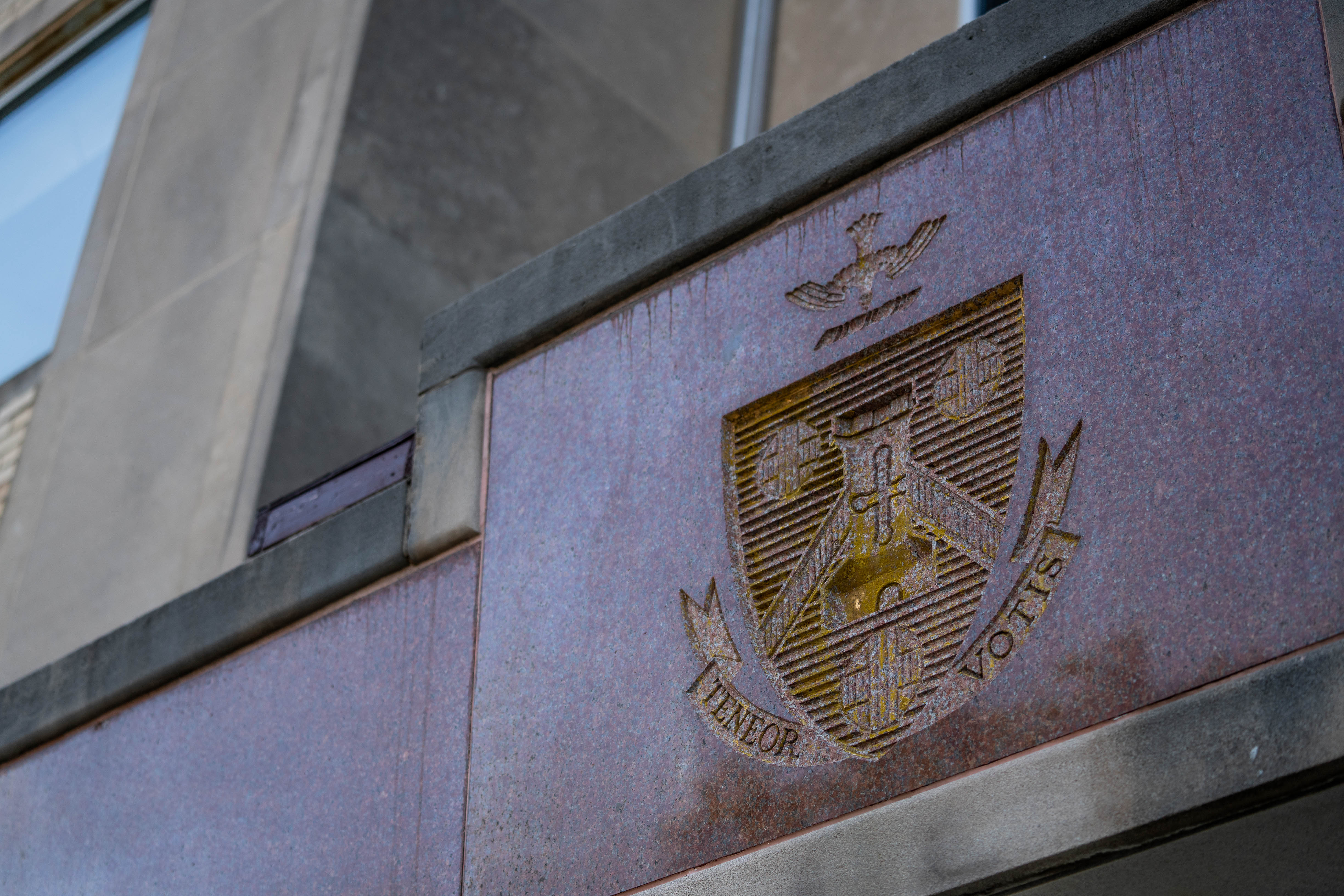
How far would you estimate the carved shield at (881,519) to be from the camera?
13.0ft

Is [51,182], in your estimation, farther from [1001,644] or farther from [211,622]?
[1001,644]

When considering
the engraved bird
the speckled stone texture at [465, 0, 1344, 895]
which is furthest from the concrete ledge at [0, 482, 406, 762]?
the engraved bird

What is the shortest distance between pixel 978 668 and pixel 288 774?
2263 millimetres

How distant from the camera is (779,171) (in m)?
4.80

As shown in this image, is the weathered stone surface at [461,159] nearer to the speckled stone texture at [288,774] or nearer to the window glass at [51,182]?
the speckled stone texture at [288,774]

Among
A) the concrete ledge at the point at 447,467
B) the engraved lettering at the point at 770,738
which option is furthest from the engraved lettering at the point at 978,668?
the concrete ledge at the point at 447,467

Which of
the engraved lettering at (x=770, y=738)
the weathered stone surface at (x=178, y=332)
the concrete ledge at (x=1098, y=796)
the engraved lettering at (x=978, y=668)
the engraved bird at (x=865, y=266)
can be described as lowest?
the concrete ledge at (x=1098, y=796)

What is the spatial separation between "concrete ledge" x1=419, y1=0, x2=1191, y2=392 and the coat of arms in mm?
554

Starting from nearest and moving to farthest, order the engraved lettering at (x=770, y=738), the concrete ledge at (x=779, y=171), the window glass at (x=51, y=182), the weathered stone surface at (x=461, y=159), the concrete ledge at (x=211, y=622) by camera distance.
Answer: the engraved lettering at (x=770, y=738) → the concrete ledge at (x=779, y=171) → the concrete ledge at (x=211, y=622) → the weathered stone surface at (x=461, y=159) → the window glass at (x=51, y=182)

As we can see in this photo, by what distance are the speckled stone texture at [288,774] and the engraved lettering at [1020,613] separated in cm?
162

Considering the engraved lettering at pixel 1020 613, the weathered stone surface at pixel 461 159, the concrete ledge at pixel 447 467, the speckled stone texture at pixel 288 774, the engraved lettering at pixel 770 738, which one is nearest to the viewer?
the engraved lettering at pixel 1020 613

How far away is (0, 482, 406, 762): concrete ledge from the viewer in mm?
5363

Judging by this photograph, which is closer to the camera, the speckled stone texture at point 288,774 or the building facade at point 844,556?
the building facade at point 844,556

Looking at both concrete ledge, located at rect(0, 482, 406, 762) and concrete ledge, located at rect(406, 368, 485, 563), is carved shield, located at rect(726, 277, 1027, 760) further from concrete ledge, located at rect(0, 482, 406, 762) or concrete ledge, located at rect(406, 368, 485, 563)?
concrete ledge, located at rect(0, 482, 406, 762)
